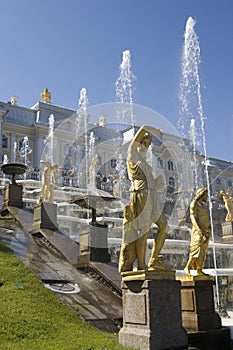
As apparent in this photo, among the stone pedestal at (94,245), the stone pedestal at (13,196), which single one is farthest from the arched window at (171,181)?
the stone pedestal at (94,245)

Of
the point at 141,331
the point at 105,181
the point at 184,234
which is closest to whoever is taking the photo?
the point at 141,331

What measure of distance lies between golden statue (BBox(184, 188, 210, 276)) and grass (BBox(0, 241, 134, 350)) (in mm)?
2234

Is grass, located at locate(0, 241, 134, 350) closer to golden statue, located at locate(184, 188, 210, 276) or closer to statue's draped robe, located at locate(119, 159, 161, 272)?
statue's draped robe, located at locate(119, 159, 161, 272)

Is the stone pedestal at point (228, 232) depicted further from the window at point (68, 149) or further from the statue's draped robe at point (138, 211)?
the window at point (68, 149)

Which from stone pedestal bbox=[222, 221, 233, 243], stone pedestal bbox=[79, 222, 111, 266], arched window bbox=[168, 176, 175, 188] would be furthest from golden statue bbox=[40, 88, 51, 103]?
stone pedestal bbox=[79, 222, 111, 266]

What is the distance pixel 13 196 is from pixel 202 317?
11.2m

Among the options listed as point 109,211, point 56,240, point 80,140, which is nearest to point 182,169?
point 80,140

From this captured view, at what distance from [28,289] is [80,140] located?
139ft

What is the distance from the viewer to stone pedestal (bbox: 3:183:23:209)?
1698cm

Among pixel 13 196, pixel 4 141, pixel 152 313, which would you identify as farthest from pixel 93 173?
pixel 4 141

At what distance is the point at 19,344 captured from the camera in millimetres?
6008

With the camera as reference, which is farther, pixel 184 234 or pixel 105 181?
pixel 105 181

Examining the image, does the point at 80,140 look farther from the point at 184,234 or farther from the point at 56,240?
the point at 56,240

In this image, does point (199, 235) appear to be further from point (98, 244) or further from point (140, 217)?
point (98, 244)
